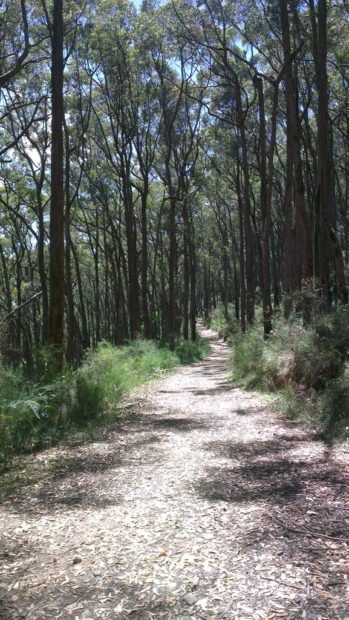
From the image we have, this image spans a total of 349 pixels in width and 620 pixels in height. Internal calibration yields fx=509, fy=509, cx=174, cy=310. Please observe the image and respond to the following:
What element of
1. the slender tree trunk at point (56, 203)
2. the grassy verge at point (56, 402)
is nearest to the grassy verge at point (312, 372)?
the grassy verge at point (56, 402)

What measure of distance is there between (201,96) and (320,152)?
41.9 ft

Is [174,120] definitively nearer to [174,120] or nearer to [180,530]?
[174,120]

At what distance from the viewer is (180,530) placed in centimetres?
419

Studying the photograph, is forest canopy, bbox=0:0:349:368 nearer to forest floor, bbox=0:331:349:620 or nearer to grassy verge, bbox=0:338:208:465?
grassy verge, bbox=0:338:208:465

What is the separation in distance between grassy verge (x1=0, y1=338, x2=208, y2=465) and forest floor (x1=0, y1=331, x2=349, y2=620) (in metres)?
0.43

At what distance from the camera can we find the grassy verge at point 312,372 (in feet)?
25.0

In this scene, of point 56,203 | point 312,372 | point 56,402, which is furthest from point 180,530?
point 56,203

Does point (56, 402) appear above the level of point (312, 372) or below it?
below

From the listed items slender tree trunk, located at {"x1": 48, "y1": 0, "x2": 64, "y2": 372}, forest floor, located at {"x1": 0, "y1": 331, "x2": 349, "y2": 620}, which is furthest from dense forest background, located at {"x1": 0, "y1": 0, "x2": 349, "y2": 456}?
forest floor, located at {"x1": 0, "y1": 331, "x2": 349, "y2": 620}

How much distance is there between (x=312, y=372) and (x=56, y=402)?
4.50 metres

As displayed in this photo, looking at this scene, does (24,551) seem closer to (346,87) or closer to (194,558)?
(194,558)

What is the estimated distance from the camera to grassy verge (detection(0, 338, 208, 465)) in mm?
6785

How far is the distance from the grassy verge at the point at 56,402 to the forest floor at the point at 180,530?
43 cm

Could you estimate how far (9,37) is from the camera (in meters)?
16.2
